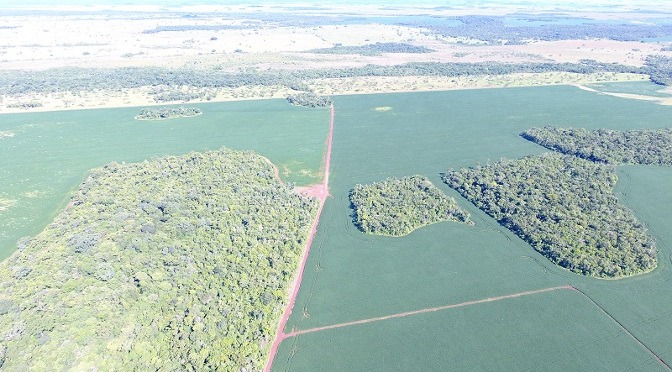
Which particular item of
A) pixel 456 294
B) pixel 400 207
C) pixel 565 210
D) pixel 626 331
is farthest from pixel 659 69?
pixel 456 294

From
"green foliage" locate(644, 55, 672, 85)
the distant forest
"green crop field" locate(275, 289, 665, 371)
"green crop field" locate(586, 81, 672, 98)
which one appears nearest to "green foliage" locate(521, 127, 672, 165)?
"green crop field" locate(586, 81, 672, 98)

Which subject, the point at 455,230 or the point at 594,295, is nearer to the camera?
the point at 594,295

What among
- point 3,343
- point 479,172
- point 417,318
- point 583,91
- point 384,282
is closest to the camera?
point 3,343

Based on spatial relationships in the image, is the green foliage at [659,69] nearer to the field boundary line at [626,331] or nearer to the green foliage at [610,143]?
the green foliage at [610,143]

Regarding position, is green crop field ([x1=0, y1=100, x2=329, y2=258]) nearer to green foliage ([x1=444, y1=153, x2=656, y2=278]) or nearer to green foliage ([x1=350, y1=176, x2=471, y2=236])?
Answer: green foliage ([x1=350, y1=176, x2=471, y2=236])

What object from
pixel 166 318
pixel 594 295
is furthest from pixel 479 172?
pixel 166 318

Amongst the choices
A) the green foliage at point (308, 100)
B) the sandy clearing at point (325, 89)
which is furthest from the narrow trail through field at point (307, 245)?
the sandy clearing at point (325, 89)

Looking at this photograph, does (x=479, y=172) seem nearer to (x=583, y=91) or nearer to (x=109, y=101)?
(x=583, y=91)

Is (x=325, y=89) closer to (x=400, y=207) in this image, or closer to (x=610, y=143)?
(x=400, y=207)

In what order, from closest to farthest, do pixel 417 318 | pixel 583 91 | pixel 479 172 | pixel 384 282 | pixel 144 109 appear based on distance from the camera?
pixel 417 318
pixel 384 282
pixel 479 172
pixel 144 109
pixel 583 91
